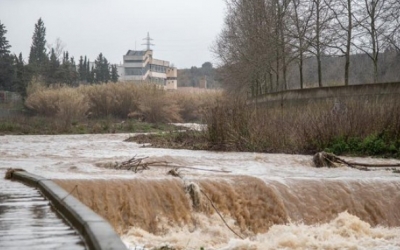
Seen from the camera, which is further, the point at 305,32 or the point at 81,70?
the point at 81,70

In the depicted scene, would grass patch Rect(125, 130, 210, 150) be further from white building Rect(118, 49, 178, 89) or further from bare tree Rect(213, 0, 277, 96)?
white building Rect(118, 49, 178, 89)

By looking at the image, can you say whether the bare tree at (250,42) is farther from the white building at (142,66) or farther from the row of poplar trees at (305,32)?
the white building at (142,66)

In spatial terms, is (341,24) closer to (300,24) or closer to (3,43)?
(300,24)

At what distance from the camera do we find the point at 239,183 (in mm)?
13516

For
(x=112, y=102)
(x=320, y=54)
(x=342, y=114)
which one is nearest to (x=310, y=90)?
(x=320, y=54)

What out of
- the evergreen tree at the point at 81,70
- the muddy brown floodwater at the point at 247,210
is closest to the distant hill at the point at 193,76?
the evergreen tree at the point at 81,70

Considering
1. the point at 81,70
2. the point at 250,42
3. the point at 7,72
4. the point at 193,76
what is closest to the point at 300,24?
the point at 250,42

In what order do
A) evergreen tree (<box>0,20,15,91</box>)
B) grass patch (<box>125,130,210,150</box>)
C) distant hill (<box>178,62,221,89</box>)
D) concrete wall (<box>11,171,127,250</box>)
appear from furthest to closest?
distant hill (<box>178,62,221,89</box>), evergreen tree (<box>0,20,15,91</box>), grass patch (<box>125,130,210,150</box>), concrete wall (<box>11,171,127,250</box>)

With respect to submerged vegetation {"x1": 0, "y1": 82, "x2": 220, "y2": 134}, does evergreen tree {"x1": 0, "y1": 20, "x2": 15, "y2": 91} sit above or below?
above

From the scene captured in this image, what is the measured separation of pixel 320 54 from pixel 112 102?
905 inches

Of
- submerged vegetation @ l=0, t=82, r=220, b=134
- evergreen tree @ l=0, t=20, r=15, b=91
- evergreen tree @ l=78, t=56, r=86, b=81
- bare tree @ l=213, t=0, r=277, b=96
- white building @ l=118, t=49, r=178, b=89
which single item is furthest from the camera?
white building @ l=118, t=49, r=178, b=89

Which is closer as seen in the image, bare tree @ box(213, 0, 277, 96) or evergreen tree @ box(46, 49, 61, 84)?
bare tree @ box(213, 0, 277, 96)

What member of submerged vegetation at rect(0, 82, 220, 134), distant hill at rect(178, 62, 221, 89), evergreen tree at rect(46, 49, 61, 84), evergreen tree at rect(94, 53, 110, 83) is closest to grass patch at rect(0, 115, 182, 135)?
submerged vegetation at rect(0, 82, 220, 134)

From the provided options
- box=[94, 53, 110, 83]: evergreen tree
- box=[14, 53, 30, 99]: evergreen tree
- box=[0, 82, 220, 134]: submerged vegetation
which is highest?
box=[94, 53, 110, 83]: evergreen tree
